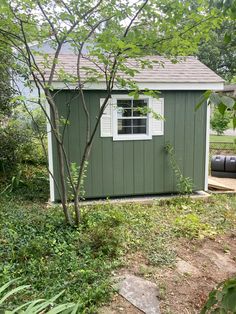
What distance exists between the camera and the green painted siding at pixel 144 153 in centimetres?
568

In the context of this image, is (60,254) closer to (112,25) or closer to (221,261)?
(221,261)

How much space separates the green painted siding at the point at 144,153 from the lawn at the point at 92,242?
0.59 meters

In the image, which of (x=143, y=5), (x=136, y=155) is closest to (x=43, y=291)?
(x=143, y=5)

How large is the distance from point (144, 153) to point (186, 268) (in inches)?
114

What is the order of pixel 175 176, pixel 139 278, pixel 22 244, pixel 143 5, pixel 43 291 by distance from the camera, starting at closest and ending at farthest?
1. pixel 43 291
2. pixel 139 278
3. pixel 143 5
4. pixel 22 244
5. pixel 175 176

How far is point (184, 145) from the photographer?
6180 mm

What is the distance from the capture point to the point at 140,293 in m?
2.89

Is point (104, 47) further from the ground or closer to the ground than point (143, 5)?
closer to the ground

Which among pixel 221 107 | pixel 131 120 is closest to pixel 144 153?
pixel 131 120

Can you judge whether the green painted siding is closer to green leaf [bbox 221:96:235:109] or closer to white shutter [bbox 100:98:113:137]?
white shutter [bbox 100:98:113:137]

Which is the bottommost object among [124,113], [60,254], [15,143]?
[60,254]

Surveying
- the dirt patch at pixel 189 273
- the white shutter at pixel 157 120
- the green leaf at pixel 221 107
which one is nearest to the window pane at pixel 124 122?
the white shutter at pixel 157 120

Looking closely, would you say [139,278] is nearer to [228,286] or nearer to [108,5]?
[228,286]

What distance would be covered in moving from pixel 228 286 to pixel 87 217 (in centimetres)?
→ 365
